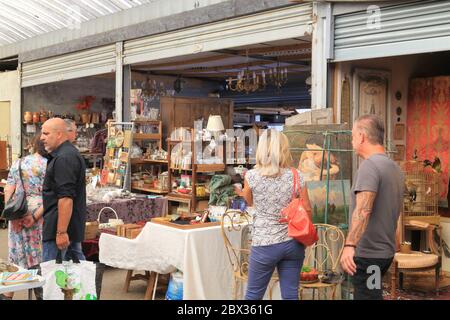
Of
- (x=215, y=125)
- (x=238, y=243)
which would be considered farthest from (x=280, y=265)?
(x=215, y=125)

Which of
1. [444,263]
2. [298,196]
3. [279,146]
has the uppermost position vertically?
[279,146]

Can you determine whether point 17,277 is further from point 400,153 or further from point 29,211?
point 400,153

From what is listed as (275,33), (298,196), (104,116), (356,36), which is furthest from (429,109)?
(104,116)

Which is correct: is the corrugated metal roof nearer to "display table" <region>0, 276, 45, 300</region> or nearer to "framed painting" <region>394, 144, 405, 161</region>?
"framed painting" <region>394, 144, 405, 161</region>

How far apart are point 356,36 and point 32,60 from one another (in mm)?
8394

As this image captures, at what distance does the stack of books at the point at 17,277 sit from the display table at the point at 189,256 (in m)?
1.36

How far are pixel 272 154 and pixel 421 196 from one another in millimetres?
3359

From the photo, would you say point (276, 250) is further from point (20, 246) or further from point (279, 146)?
point (20, 246)

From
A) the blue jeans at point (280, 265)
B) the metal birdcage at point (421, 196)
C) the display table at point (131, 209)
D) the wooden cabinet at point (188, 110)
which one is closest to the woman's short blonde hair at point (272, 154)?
the blue jeans at point (280, 265)

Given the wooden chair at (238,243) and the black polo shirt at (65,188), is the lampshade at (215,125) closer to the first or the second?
the wooden chair at (238,243)

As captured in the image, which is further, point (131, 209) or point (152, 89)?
point (152, 89)

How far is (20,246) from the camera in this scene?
501cm

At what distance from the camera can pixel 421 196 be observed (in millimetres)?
6512

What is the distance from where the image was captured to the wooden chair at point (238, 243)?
15.6 ft
